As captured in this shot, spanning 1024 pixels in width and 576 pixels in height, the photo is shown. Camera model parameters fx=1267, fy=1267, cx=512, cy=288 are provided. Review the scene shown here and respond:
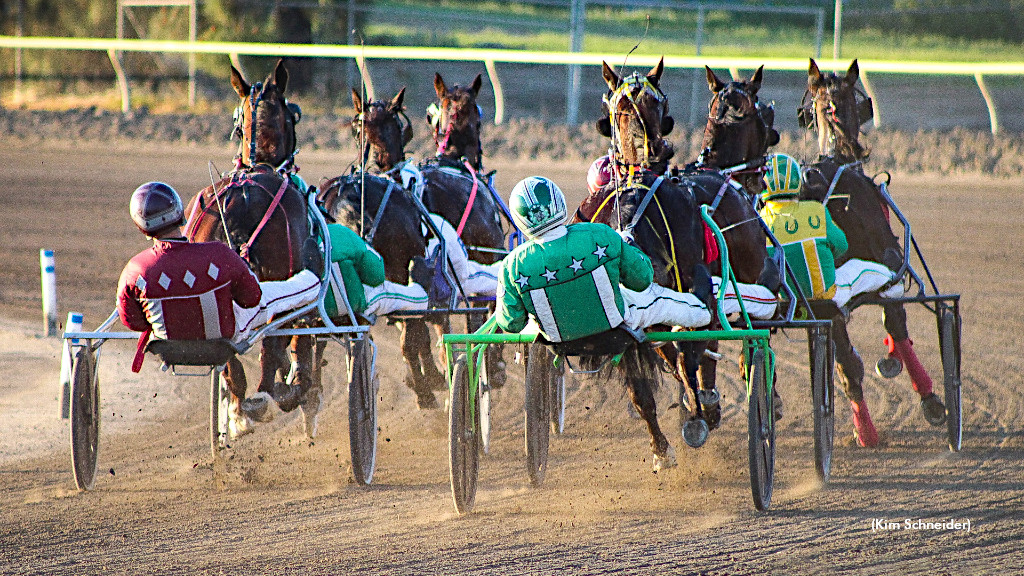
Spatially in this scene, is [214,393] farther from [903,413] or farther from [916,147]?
[916,147]

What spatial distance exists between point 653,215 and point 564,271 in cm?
109

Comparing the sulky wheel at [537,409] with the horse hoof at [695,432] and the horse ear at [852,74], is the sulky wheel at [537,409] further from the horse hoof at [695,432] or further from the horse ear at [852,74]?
the horse ear at [852,74]

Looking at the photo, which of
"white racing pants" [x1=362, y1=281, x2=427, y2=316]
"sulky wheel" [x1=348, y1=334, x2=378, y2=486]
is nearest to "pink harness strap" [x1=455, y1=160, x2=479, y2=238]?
"white racing pants" [x1=362, y1=281, x2=427, y2=316]

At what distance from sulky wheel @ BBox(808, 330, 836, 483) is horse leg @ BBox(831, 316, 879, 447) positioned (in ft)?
2.93

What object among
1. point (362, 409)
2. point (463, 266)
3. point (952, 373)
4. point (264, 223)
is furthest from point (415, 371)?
point (952, 373)

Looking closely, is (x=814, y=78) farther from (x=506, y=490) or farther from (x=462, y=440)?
(x=462, y=440)

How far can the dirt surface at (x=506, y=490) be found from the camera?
5738mm

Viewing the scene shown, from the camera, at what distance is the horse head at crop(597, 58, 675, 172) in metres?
7.13

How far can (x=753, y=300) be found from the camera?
23.4 ft

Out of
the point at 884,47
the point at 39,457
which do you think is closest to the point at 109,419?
the point at 39,457

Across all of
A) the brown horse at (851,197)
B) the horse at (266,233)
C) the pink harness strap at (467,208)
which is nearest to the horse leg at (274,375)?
the horse at (266,233)

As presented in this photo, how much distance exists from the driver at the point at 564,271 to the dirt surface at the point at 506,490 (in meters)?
1.04

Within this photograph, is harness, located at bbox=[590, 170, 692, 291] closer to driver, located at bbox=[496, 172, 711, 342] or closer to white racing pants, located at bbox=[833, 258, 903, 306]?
driver, located at bbox=[496, 172, 711, 342]

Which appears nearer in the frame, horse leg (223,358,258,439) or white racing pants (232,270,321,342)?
white racing pants (232,270,321,342)
